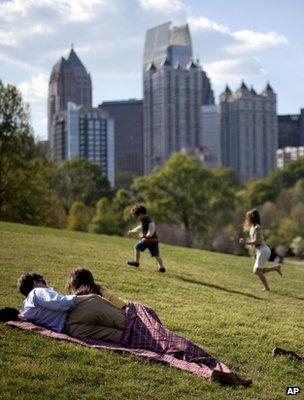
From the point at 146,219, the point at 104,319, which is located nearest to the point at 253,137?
the point at 146,219

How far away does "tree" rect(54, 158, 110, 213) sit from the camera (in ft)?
234

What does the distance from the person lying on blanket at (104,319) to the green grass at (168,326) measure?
33 cm

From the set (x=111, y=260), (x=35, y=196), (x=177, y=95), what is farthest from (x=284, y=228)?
(x=177, y=95)

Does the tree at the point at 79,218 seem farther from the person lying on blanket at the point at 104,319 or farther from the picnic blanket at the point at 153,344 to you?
the picnic blanket at the point at 153,344

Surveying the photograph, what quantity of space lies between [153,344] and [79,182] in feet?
217

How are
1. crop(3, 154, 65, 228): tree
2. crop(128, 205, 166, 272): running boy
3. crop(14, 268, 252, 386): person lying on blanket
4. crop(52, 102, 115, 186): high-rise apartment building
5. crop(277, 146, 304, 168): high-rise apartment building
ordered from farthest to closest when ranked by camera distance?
crop(277, 146, 304, 168): high-rise apartment building, crop(52, 102, 115, 186): high-rise apartment building, crop(3, 154, 65, 228): tree, crop(128, 205, 166, 272): running boy, crop(14, 268, 252, 386): person lying on blanket

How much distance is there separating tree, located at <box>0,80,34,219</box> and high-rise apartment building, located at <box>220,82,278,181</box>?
147627 millimetres

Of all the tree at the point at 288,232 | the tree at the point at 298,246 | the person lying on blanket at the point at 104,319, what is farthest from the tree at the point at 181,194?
the person lying on blanket at the point at 104,319

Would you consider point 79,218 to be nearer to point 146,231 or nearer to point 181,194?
point 181,194

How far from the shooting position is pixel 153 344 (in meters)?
7.98

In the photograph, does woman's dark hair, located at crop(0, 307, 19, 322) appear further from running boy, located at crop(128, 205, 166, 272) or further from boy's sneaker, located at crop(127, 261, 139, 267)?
boy's sneaker, located at crop(127, 261, 139, 267)

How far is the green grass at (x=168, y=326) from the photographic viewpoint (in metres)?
6.89

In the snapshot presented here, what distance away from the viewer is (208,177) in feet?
200

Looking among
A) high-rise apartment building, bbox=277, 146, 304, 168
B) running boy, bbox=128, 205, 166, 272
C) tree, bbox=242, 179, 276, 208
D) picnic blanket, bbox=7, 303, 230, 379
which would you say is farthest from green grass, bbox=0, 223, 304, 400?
high-rise apartment building, bbox=277, 146, 304, 168
